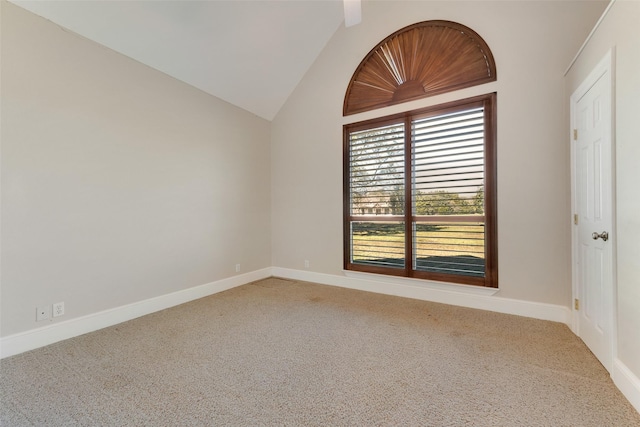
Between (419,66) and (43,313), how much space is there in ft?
15.5

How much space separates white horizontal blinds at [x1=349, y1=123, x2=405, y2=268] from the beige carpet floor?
1.07m

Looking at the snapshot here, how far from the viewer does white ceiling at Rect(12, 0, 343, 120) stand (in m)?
2.53

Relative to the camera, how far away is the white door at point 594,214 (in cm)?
185

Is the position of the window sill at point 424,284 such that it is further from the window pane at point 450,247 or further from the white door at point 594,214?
the white door at point 594,214

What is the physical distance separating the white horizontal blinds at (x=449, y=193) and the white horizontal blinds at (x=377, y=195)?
22 centimetres

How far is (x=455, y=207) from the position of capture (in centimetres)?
323

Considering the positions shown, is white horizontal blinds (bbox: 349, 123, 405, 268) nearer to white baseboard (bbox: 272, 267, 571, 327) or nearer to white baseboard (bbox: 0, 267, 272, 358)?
white baseboard (bbox: 272, 267, 571, 327)

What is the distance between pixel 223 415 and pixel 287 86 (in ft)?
14.1

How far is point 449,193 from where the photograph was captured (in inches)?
128

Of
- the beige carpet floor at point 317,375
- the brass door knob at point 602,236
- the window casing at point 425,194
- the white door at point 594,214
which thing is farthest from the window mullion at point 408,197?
the brass door knob at point 602,236

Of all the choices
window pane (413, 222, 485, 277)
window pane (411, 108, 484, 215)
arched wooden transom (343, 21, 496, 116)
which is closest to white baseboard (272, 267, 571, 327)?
window pane (413, 222, 485, 277)

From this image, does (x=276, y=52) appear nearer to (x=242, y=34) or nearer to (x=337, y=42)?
(x=242, y=34)

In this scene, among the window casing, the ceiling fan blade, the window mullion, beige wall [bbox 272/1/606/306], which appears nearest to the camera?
the ceiling fan blade

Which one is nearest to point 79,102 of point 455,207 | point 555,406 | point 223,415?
point 223,415
